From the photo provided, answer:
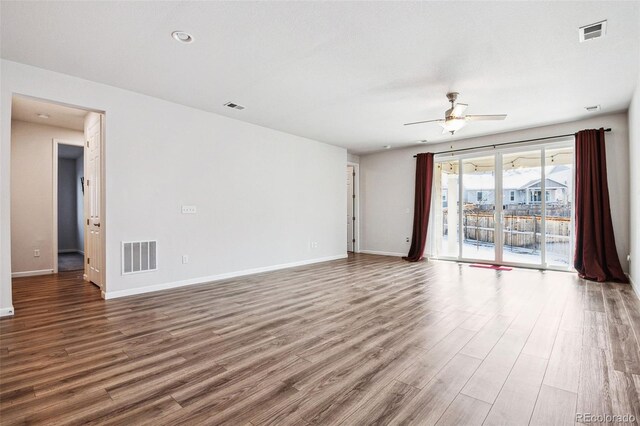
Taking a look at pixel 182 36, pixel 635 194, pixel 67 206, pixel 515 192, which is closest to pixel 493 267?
pixel 515 192

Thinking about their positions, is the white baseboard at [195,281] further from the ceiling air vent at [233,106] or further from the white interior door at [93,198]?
the ceiling air vent at [233,106]

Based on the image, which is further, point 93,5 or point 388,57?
point 388,57

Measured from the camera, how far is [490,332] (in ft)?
9.50

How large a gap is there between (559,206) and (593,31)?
13.5 feet

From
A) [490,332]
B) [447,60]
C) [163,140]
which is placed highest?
[447,60]

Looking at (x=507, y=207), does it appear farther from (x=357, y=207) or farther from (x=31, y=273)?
(x=31, y=273)

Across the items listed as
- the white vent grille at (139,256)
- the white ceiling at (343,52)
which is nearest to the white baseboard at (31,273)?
the white vent grille at (139,256)

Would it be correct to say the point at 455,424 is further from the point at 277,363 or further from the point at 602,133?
the point at 602,133

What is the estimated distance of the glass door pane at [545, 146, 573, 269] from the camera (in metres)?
5.84

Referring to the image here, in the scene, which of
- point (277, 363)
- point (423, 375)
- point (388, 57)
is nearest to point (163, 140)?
point (388, 57)

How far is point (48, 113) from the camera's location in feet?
16.8

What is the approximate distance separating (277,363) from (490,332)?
6.65ft

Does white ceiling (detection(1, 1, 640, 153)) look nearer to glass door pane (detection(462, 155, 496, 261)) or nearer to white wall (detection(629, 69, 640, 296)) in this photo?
white wall (detection(629, 69, 640, 296))

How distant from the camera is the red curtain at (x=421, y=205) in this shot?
24.2 feet
